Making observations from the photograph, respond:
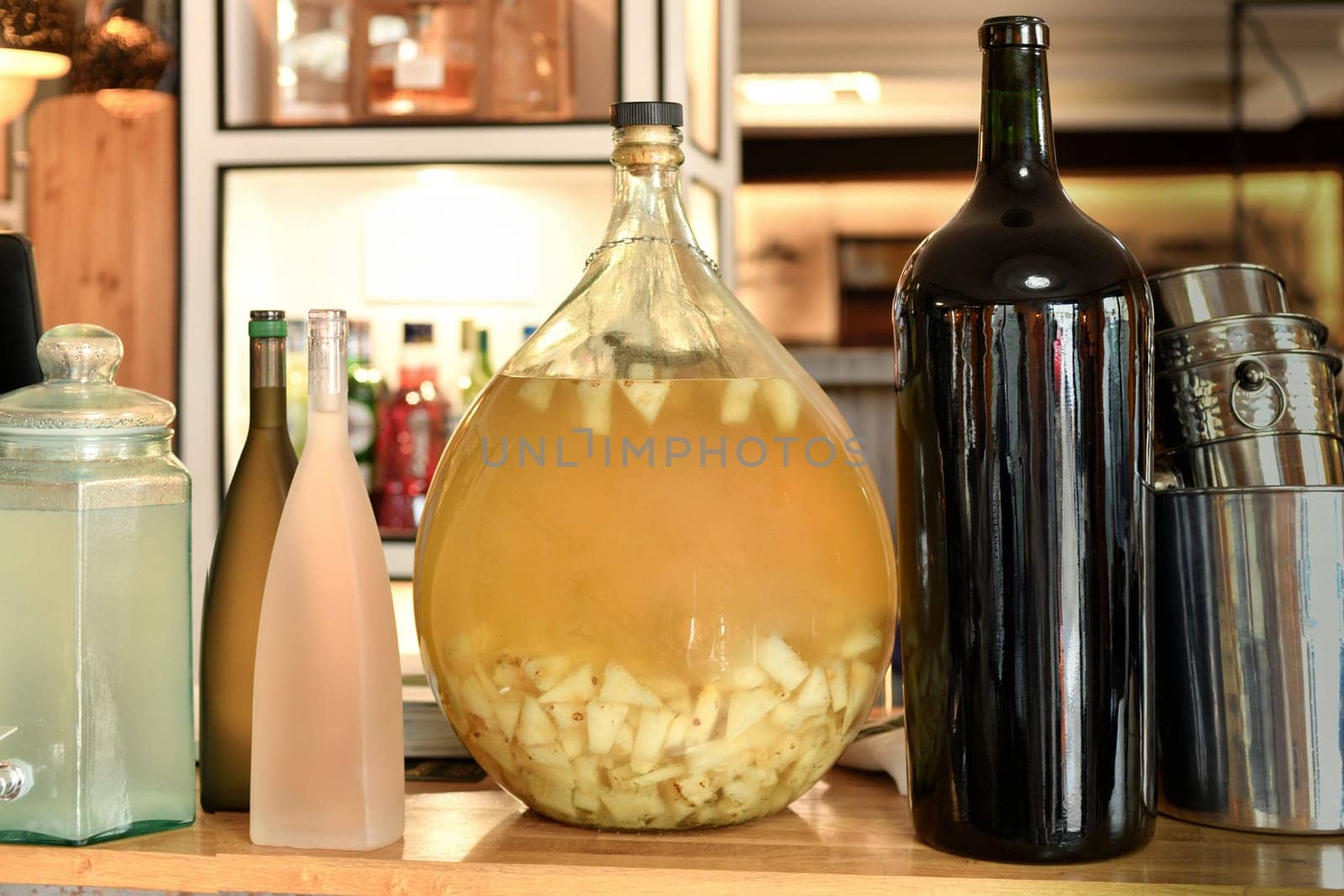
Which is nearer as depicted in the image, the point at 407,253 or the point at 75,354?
the point at 75,354

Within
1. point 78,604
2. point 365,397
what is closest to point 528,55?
point 365,397

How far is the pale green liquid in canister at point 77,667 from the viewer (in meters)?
0.55

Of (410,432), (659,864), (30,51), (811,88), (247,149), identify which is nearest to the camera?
(659,864)

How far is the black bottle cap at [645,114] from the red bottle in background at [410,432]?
1.69 m

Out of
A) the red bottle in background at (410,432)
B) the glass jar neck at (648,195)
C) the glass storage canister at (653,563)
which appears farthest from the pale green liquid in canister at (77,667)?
the red bottle in background at (410,432)

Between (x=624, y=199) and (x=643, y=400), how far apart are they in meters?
0.11

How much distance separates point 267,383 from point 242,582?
0.09 meters

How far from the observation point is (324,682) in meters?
0.55

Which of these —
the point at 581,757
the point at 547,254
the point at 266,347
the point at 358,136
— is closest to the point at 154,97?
the point at 358,136

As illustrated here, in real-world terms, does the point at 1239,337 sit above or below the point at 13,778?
above

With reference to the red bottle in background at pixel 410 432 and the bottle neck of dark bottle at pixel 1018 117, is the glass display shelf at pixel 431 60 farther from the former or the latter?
the bottle neck of dark bottle at pixel 1018 117

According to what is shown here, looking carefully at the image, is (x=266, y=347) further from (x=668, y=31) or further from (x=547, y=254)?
(x=547, y=254)

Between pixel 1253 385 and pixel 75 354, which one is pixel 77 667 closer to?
pixel 75 354

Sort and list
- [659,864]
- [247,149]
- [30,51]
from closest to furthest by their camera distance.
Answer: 1. [659,864]
2. [247,149]
3. [30,51]
